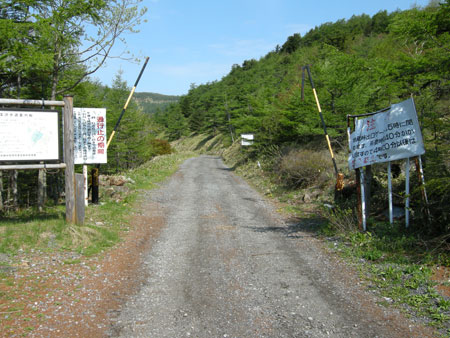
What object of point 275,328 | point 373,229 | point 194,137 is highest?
point 194,137

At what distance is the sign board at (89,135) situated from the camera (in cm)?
1189

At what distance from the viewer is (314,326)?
4523mm

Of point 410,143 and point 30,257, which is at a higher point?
point 410,143

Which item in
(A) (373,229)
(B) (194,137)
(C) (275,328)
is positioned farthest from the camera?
(B) (194,137)

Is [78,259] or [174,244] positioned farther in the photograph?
[174,244]

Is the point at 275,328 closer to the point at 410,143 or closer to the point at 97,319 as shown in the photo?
the point at 97,319

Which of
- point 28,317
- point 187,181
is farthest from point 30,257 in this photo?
point 187,181

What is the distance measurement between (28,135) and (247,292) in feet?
19.9

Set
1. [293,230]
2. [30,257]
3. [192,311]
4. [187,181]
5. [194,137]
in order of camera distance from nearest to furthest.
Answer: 1. [192,311]
2. [30,257]
3. [293,230]
4. [187,181]
5. [194,137]

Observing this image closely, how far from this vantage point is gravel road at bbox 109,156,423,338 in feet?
14.7

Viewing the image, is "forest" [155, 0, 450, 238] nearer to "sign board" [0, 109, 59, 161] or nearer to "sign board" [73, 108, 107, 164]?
"sign board" [0, 109, 59, 161]

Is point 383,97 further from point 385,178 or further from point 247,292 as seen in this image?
point 247,292

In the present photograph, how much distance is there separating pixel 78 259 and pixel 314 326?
15.5 feet

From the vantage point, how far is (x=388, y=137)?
7.86 meters
